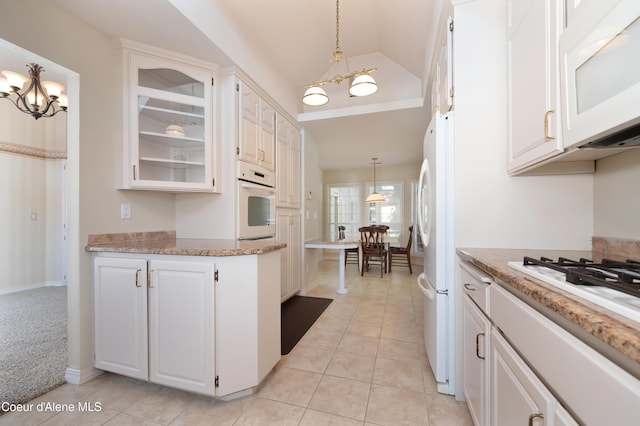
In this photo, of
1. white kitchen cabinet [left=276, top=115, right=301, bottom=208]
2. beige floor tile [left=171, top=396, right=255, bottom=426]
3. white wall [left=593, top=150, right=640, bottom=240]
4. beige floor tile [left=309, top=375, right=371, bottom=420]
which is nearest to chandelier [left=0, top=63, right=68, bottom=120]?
white kitchen cabinet [left=276, top=115, right=301, bottom=208]

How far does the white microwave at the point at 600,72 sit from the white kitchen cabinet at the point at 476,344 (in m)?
0.66

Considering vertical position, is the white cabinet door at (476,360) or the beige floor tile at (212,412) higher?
the white cabinet door at (476,360)

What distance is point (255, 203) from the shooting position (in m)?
2.64

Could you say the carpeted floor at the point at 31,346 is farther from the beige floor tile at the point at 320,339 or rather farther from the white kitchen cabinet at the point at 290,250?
the white kitchen cabinet at the point at 290,250

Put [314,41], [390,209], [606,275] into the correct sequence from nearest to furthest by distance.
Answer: [606,275] < [314,41] < [390,209]

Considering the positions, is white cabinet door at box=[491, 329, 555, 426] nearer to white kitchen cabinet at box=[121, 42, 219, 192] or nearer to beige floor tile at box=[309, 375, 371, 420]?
beige floor tile at box=[309, 375, 371, 420]

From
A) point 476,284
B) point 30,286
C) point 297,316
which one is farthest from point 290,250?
point 30,286

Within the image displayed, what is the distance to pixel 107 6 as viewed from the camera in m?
1.62

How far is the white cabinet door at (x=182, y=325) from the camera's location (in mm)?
1511

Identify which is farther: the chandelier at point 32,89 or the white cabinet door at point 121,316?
the chandelier at point 32,89

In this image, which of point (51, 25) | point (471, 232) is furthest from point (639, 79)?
point (51, 25)

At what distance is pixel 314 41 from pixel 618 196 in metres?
3.10

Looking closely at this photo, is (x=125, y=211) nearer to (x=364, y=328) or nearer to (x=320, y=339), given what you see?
(x=320, y=339)

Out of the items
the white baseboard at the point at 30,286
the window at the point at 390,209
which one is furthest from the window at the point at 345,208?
the white baseboard at the point at 30,286
